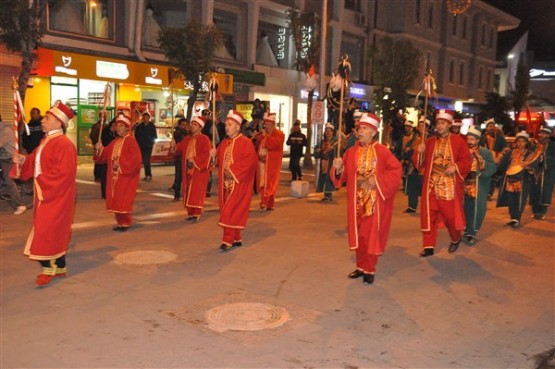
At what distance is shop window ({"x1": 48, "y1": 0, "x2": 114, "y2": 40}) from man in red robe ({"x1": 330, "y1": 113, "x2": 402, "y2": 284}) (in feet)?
49.2

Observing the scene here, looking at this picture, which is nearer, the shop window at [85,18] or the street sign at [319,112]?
the street sign at [319,112]

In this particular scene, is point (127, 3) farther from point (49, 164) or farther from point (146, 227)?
point (49, 164)

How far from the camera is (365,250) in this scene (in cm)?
705

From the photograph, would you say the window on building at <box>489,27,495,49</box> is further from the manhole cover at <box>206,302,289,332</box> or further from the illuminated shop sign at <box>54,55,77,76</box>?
the manhole cover at <box>206,302,289,332</box>

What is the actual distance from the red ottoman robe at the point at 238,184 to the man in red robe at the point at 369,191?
193 centimetres

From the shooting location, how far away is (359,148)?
704 centimetres

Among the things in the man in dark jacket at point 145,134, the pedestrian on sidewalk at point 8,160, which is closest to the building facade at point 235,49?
the man in dark jacket at point 145,134

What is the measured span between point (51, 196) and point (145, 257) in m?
1.82

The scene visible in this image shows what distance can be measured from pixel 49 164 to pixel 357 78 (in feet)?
96.2

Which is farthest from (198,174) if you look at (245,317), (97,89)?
(97,89)

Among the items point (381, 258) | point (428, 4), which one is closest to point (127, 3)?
point (381, 258)

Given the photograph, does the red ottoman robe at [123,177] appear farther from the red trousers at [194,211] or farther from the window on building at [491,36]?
the window on building at [491,36]

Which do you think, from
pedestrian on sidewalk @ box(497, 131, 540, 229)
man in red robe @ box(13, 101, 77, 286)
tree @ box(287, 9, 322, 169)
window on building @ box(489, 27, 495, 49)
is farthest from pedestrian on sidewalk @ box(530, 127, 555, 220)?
window on building @ box(489, 27, 495, 49)

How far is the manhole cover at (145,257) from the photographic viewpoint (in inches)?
304
